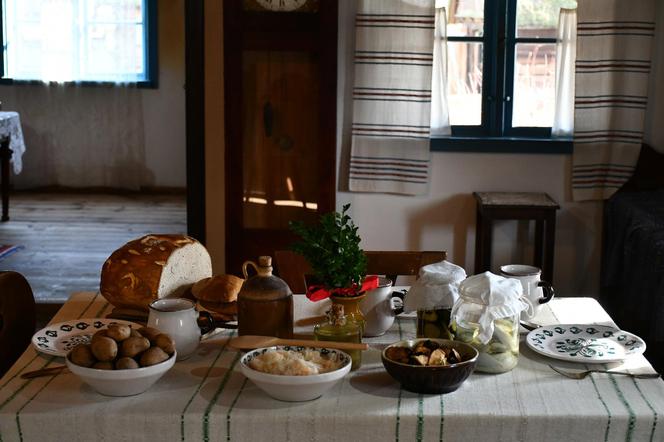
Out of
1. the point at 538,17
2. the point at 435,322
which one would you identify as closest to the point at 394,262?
the point at 435,322

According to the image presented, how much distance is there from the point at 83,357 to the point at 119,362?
66mm

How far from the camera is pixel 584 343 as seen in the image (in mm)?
2031

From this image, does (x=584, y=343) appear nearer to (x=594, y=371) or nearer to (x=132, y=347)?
(x=594, y=371)

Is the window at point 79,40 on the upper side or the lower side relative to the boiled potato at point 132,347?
upper

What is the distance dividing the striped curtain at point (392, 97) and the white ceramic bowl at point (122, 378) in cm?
292

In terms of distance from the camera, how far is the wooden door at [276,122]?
4.24 m

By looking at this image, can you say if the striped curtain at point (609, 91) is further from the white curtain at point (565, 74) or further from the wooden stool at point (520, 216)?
the wooden stool at point (520, 216)

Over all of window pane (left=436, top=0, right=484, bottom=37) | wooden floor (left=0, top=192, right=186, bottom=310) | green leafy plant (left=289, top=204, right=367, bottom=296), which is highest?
window pane (left=436, top=0, right=484, bottom=37)

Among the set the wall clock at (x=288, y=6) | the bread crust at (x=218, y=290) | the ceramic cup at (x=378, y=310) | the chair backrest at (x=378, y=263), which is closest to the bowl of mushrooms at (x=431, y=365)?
the ceramic cup at (x=378, y=310)

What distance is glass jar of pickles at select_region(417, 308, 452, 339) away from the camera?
199cm

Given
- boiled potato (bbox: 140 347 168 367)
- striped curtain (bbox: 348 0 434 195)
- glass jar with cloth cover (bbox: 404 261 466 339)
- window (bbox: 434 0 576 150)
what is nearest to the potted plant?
glass jar with cloth cover (bbox: 404 261 466 339)

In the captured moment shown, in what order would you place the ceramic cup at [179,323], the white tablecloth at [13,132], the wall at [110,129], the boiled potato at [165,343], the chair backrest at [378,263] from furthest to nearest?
1. the wall at [110,129]
2. the white tablecloth at [13,132]
3. the chair backrest at [378,263]
4. the ceramic cup at [179,323]
5. the boiled potato at [165,343]

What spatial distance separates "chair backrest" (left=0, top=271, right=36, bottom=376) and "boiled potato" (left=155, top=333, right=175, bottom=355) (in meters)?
0.53

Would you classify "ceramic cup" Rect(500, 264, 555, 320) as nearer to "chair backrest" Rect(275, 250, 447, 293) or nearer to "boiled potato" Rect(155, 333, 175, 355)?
"chair backrest" Rect(275, 250, 447, 293)
